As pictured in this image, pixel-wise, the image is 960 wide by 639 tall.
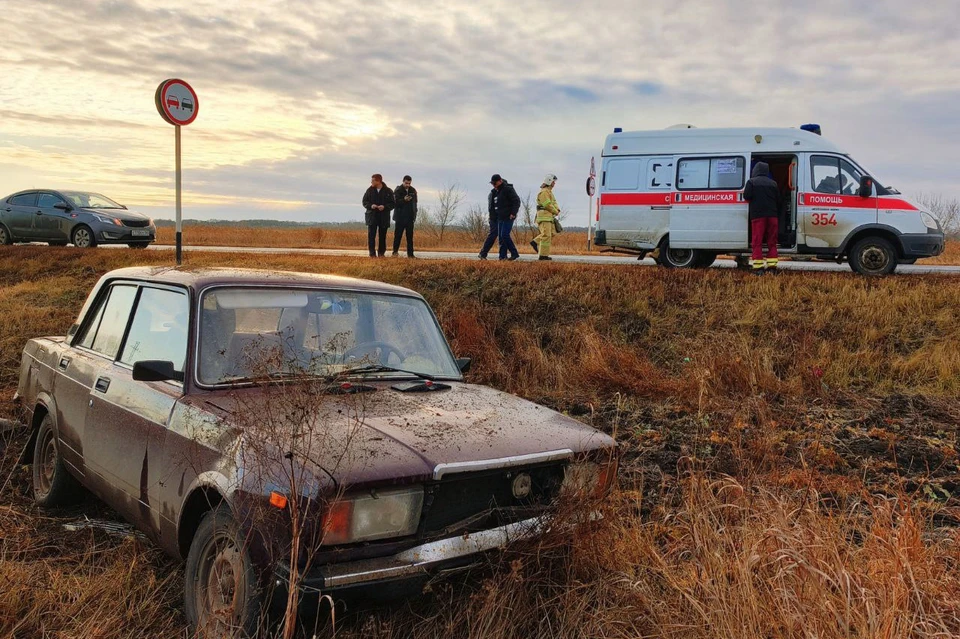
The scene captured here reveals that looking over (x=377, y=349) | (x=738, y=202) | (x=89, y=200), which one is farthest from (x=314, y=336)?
(x=89, y=200)

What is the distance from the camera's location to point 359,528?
2.74 m

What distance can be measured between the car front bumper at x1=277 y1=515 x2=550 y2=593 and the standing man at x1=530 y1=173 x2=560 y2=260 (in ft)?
42.5

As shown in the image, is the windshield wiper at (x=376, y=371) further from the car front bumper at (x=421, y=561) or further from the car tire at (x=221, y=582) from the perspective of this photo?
the car front bumper at (x=421, y=561)

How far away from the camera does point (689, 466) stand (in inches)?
212

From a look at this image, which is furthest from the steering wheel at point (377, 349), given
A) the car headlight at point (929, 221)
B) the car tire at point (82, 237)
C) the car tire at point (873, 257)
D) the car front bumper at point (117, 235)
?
the car tire at point (82, 237)

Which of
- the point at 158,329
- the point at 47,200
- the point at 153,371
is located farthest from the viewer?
the point at 47,200

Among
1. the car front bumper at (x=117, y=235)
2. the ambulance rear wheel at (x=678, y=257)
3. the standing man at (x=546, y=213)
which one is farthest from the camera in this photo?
the car front bumper at (x=117, y=235)

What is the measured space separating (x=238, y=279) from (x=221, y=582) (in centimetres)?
167

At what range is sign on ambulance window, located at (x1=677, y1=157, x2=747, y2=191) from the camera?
1349 centimetres

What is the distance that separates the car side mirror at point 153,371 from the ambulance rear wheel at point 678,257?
38.5 feet

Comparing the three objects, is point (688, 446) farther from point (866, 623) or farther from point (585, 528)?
point (866, 623)

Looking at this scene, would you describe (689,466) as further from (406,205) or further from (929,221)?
(406,205)

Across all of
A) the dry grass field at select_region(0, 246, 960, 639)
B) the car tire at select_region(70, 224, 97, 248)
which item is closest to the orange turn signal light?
the dry grass field at select_region(0, 246, 960, 639)

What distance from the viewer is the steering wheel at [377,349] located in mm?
4027
